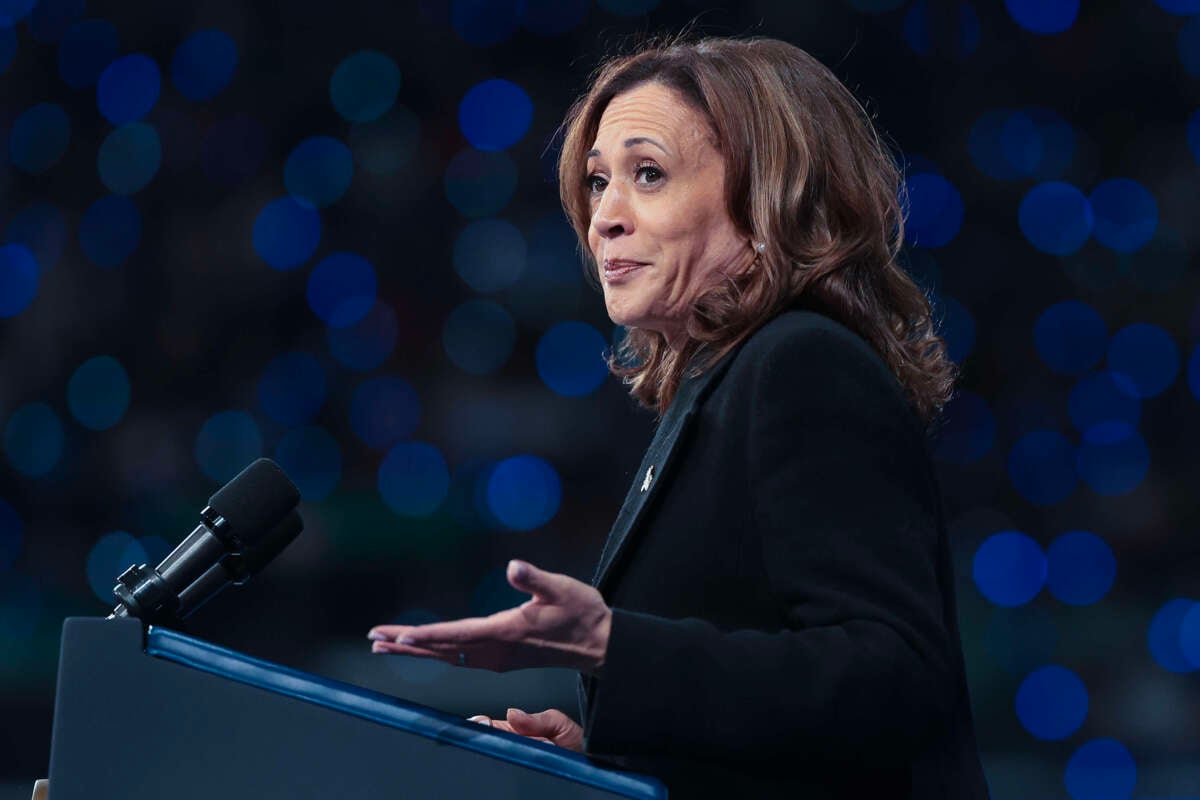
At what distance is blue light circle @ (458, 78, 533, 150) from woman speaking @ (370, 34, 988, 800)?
193cm

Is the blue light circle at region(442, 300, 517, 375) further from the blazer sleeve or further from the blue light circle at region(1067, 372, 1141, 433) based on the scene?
the blazer sleeve

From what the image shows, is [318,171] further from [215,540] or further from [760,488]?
[760,488]

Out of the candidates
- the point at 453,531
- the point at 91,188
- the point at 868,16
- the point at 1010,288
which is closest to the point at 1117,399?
the point at 1010,288

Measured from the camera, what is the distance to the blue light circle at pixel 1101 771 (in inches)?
104

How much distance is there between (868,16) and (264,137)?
4.65 feet

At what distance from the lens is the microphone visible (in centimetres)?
79

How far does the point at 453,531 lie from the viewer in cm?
293

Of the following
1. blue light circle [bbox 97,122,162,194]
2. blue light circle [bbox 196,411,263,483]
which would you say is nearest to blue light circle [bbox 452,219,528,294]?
blue light circle [bbox 196,411,263,483]

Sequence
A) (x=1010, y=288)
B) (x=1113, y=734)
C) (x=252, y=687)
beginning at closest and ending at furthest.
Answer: (x=252, y=687), (x=1113, y=734), (x=1010, y=288)

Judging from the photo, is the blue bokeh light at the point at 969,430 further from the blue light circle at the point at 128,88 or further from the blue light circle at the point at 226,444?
the blue light circle at the point at 128,88

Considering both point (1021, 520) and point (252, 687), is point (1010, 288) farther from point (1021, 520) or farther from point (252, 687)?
point (252, 687)

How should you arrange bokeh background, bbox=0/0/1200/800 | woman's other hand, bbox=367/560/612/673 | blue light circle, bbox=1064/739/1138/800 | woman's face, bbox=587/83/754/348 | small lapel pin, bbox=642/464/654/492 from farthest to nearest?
bokeh background, bbox=0/0/1200/800, blue light circle, bbox=1064/739/1138/800, woman's face, bbox=587/83/754/348, small lapel pin, bbox=642/464/654/492, woman's other hand, bbox=367/560/612/673

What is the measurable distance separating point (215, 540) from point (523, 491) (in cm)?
208

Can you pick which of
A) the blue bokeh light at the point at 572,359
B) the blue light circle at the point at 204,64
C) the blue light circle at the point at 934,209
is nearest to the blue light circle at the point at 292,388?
the blue bokeh light at the point at 572,359
